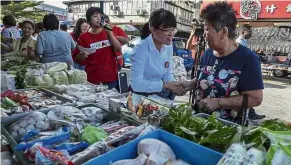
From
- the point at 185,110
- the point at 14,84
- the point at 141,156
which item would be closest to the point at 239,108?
the point at 185,110

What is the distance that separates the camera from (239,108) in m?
1.80

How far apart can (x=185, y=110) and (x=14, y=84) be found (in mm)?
2084

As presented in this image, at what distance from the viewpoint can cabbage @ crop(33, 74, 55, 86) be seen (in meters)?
2.68

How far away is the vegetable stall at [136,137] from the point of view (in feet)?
3.24

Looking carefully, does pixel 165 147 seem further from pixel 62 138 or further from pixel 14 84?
pixel 14 84

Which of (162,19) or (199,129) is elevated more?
(162,19)

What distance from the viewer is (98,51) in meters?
3.14

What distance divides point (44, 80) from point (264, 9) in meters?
13.6

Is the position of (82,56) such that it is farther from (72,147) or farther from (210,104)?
(72,147)

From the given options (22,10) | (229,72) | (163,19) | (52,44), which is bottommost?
(229,72)

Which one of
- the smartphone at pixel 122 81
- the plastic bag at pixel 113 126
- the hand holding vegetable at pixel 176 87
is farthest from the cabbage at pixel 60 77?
the plastic bag at pixel 113 126

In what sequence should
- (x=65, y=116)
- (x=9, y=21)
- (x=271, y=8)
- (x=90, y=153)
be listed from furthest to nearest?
(x=271, y=8) < (x=9, y=21) < (x=65, y=116) < (x=90, y=153)

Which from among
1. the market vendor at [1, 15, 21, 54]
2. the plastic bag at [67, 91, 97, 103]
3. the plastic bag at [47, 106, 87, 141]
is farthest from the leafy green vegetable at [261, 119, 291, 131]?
the market vendor at [1, 15, 21, 54]

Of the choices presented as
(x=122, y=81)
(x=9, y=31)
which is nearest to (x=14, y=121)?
(x=122, y=81)
